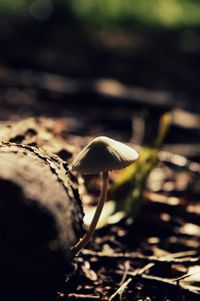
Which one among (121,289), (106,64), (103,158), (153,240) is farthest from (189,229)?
(106,64)

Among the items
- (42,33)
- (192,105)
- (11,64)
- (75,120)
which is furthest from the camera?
(42,33)

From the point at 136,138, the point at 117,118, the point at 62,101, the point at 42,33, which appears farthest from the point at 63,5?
the point at 136,138

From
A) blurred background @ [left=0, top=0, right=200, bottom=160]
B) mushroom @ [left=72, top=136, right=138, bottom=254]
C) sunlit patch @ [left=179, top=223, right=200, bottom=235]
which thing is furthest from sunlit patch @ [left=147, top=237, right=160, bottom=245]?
mushroom @ [left=72, top=136, right=138, bottom=254]

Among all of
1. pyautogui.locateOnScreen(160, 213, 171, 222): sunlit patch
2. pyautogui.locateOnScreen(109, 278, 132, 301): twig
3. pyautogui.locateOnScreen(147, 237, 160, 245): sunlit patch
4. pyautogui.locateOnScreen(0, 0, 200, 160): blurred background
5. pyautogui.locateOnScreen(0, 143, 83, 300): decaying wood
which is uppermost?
pyautogui.locateOnScreen(0, 0, 200, 160): blurred background

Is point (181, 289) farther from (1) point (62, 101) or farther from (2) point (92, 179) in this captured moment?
(1) point (62, 101)

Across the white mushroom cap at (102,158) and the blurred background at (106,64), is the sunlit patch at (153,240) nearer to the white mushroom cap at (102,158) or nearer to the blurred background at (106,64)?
the blurred background at (106,64)

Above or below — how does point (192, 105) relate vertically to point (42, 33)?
below

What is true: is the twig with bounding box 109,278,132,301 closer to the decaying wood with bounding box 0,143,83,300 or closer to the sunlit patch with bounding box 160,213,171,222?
the decaying wood with bounding box 0,143,83,300

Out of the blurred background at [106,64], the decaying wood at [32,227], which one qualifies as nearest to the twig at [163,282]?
the decaying wood at [32,227]
